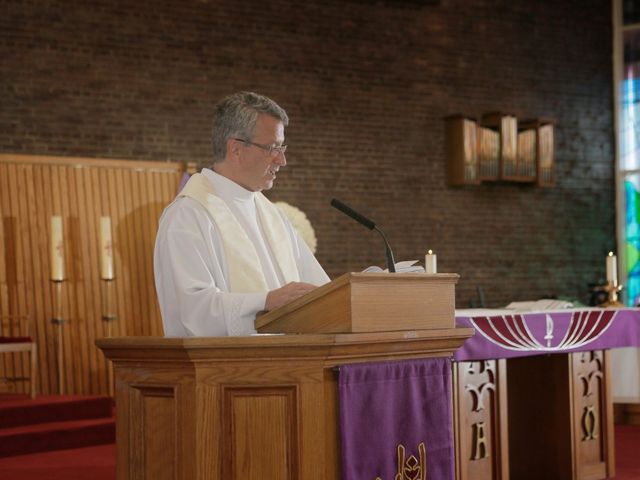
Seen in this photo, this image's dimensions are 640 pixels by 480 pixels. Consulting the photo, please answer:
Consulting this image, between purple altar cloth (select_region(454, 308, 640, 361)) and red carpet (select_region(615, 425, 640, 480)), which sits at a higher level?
purple altar cloth (select_region(454, 308, 640, 361))

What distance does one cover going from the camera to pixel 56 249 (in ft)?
30.1

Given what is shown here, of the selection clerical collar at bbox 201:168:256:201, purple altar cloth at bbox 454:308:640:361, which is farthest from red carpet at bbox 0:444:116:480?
clerical collar at bbox 201:168:256:201

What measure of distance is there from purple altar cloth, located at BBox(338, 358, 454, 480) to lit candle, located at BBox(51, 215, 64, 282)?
6364 millimetres

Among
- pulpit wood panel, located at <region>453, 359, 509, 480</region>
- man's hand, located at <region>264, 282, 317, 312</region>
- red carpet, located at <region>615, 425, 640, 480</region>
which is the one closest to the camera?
man's hand, located at <region>264, 282, 317, 312</region>

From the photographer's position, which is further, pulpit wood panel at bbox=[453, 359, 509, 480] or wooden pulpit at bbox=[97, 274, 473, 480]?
pulpit wood panel at bbox=[453, 359, 509, 480]

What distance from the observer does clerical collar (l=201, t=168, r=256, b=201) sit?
3.78 m

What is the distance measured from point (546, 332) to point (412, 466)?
2501mm

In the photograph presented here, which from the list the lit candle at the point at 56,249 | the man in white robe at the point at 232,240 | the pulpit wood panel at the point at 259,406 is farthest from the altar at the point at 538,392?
the lit candle at the point at 56,249

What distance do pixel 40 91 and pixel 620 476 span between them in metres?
6.37

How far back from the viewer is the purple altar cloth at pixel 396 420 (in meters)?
3.09

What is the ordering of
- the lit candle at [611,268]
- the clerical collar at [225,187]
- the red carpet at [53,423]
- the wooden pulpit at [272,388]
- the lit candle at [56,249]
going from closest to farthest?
1. the wooden pulpit at [272,388]
2. the clerical collar at [225,187]
3. the lit candle at [611,268]
4. the red carpet at [53,423]
5. the lit candle at [56,249]

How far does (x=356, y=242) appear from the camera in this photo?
11508 millimetres

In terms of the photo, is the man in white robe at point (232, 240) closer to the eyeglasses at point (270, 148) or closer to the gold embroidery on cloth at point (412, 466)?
the eyeglasses at point (270, 148)

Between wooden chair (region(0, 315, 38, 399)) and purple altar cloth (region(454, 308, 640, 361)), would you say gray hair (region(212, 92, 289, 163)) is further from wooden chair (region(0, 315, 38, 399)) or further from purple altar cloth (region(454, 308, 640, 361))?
wooden chair (region(0, 315, 38, 399))
